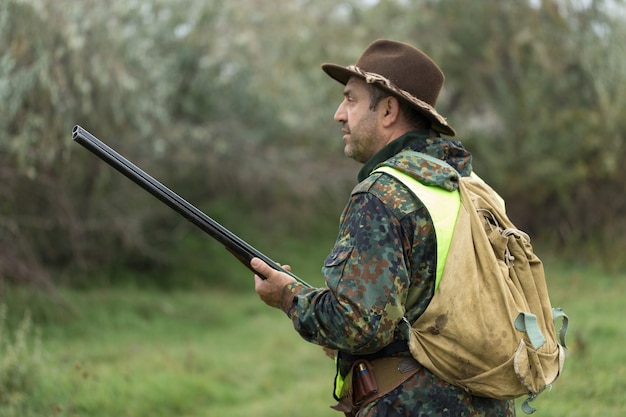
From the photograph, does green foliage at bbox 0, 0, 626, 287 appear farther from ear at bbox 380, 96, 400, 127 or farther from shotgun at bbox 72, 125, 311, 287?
ear at bbox 380, 96, 400, 127

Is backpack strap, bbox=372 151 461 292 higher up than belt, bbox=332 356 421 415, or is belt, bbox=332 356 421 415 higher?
backpack strap, bbox=372 151 461 292

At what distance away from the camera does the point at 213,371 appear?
7504 millimetres

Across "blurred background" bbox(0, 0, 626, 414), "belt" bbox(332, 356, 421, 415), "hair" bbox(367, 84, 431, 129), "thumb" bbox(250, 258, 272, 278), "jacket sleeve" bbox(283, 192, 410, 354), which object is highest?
"blurred background" bbox(0, 0, 626, 414)

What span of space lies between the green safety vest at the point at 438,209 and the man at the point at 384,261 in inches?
0.7

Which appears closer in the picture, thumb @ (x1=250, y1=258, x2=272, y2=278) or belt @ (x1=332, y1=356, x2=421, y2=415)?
belt @ (x1=332, y1=356, x2=421, y2=415)

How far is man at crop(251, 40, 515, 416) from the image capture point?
245cm

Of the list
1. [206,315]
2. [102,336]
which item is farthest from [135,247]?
[102,336]

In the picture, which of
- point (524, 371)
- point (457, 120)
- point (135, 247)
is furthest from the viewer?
point (457, 120)

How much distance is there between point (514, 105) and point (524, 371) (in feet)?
38.0

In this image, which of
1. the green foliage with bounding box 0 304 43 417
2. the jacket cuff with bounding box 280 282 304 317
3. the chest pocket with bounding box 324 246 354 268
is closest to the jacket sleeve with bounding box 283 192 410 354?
the chest pocket with bounding box 324 246 354 268

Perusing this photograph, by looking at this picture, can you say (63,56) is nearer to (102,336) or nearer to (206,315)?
(102,336)

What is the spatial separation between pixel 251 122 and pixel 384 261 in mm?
10545

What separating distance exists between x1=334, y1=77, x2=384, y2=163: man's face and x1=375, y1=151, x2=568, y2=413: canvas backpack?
0.25m

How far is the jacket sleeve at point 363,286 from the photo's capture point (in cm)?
242
